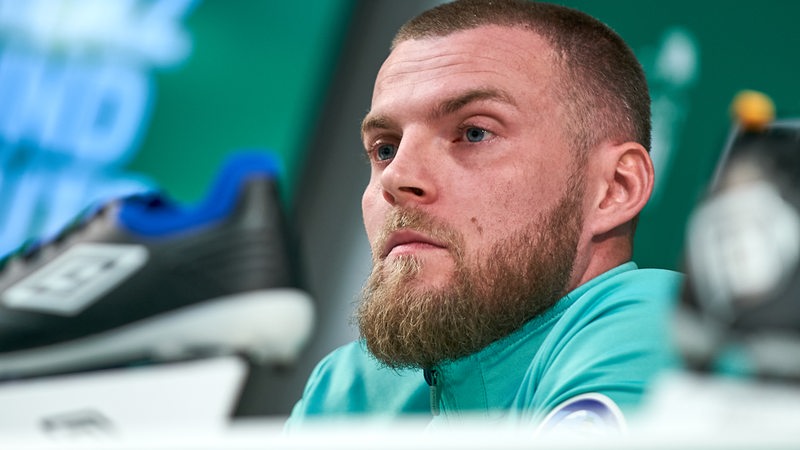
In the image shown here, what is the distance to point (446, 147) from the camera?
866 millimetres

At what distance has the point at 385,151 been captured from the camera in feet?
3.19

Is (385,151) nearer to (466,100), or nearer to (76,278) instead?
(466,100)

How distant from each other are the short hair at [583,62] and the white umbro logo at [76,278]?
46 cm

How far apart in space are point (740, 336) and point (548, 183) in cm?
59

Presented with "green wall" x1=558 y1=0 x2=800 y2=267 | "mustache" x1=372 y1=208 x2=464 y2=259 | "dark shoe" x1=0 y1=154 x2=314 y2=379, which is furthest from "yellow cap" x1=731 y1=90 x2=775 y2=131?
"green wall" x1=558 y1=0 x2=800 y2=267

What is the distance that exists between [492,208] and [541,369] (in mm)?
177

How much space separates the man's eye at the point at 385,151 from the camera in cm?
96

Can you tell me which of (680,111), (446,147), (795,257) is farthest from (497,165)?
(680,111)

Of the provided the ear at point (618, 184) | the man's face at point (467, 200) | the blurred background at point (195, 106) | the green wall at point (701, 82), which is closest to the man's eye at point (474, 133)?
the man's face at point (467, 200)

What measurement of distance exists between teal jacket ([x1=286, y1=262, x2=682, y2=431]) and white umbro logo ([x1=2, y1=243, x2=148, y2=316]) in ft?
0.64

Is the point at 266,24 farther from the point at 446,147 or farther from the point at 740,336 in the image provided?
the point at 740,336

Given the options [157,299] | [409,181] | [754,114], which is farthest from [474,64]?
[754,114]

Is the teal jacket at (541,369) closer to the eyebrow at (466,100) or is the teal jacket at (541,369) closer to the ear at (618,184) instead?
the ear at (618,184)

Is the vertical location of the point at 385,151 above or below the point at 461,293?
above
